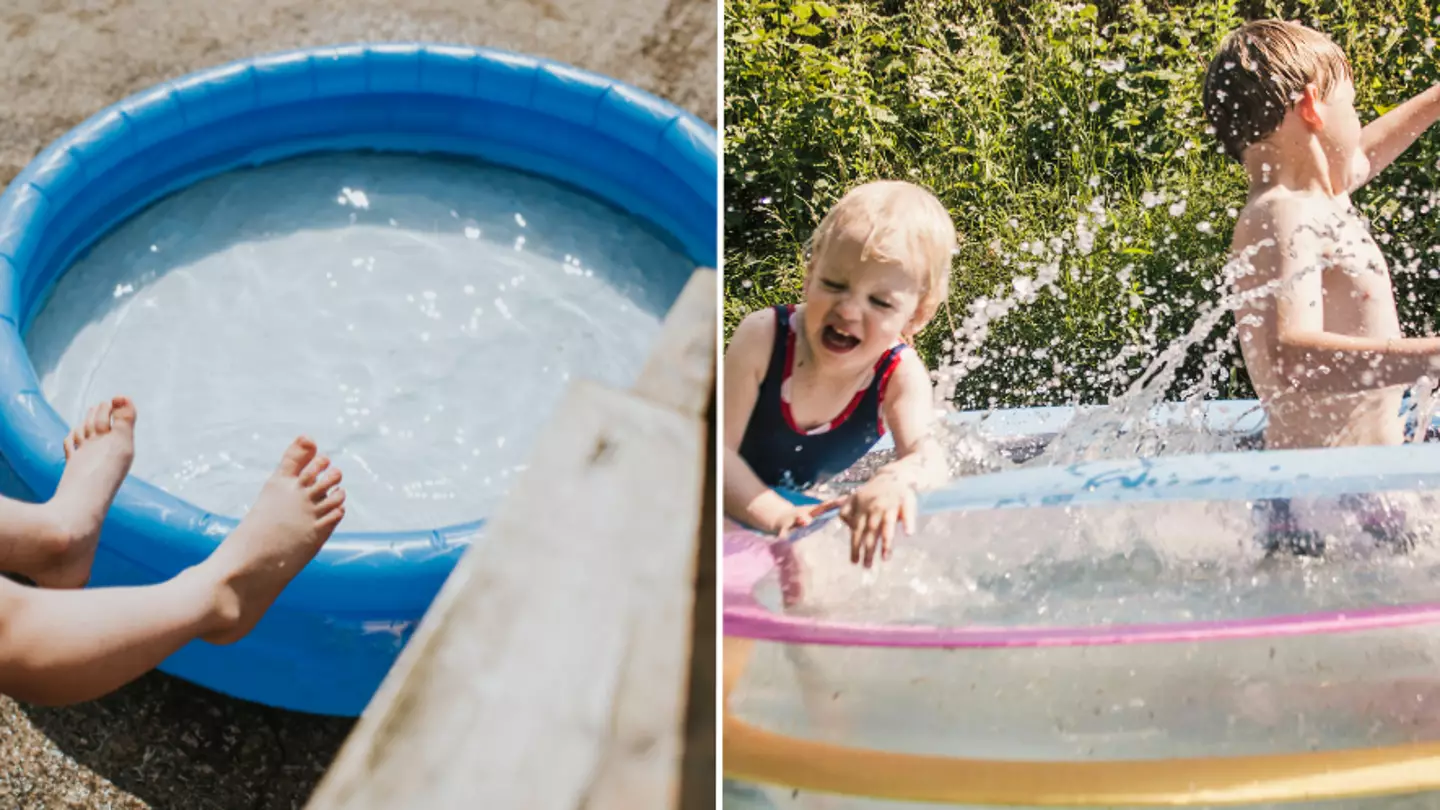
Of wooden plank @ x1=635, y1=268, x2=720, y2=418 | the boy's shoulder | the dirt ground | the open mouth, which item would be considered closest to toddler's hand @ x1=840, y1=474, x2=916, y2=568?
the open mouth

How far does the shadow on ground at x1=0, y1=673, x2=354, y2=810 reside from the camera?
1507 millimetres

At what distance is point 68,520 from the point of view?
4.47 ft

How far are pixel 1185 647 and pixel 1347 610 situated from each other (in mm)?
163

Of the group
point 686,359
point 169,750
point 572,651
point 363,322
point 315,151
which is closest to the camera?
point 572,651

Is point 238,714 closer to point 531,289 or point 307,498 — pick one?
point 307,498

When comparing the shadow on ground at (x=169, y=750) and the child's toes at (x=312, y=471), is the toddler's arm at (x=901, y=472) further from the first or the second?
the shadow on ground at (x=169, y=750)

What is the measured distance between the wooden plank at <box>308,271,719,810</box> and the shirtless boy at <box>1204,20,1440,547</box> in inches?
30.0

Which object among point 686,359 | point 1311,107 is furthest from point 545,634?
point 1311,107

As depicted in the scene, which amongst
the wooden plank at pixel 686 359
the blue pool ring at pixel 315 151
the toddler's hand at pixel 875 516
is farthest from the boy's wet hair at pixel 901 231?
the blue pool ring at pixel 315 151

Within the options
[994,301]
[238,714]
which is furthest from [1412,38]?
[238,714]

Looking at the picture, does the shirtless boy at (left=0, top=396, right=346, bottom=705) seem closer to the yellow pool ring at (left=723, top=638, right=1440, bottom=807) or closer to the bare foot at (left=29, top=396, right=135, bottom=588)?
the bare foot at (left=29, top=396, right=135, bottom=588)

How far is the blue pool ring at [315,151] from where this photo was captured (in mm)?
1400

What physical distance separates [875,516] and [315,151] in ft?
4.53

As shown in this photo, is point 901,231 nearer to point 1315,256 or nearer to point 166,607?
point 1315,256
